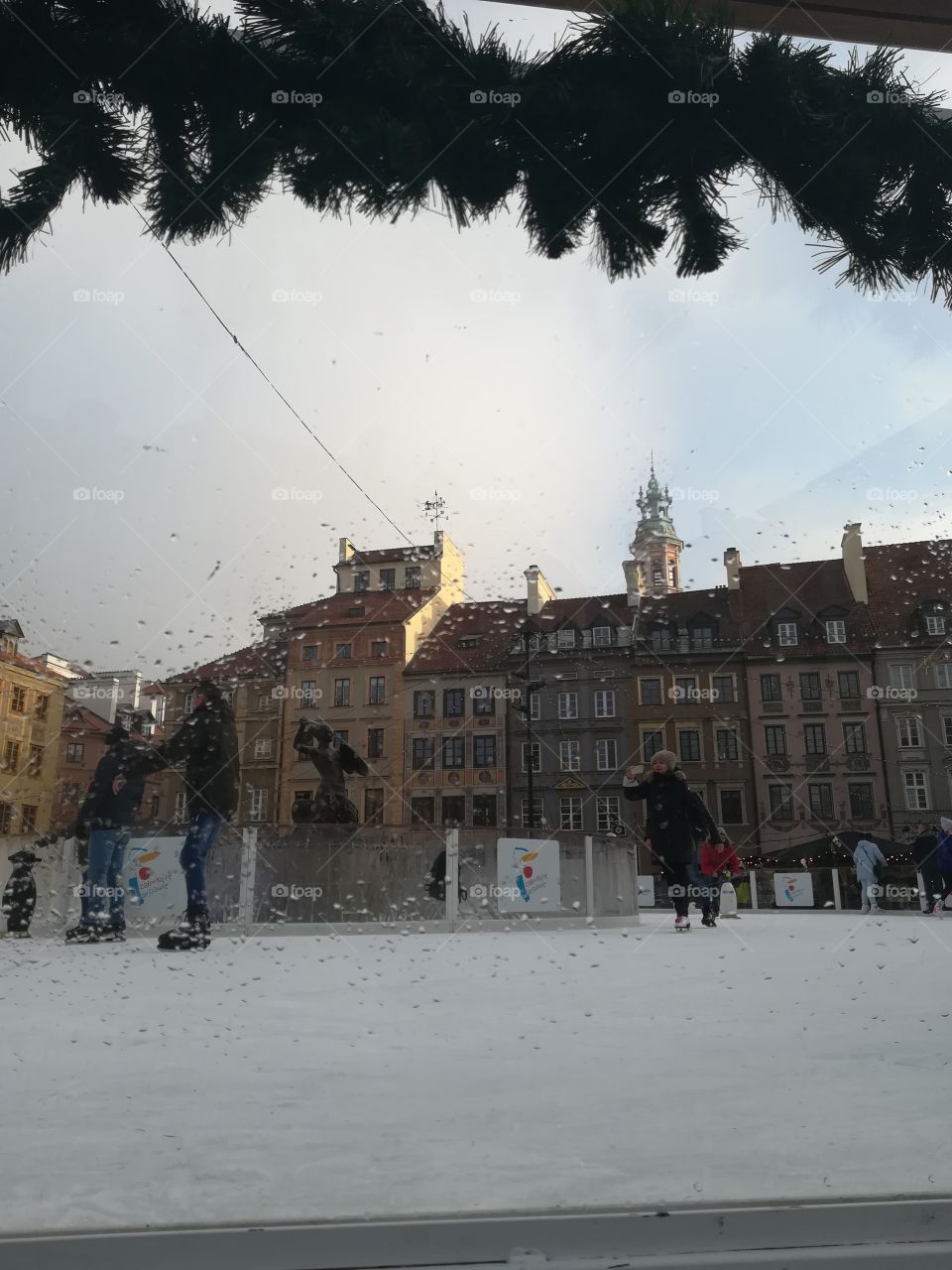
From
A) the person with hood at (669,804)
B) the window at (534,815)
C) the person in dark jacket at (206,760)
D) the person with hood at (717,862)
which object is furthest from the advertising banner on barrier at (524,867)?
the person in dark jacket at (206,760)

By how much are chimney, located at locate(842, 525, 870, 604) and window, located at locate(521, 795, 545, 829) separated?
48 centimetres

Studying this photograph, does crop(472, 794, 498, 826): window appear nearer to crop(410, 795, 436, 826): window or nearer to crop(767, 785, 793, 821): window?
crop(410, 795, 436, 826): window

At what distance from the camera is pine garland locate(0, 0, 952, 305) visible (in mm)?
1017

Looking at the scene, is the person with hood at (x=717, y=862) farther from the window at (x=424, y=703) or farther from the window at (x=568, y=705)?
the window at (x=424, y=703)

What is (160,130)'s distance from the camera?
1.07 metres

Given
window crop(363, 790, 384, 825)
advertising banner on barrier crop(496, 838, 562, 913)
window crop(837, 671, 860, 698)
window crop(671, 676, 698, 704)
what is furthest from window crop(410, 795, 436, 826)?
window crop(837, 671, 860, 698)

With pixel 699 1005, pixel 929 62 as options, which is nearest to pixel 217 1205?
pixel 699 1005

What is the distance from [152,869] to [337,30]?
112 centimetres

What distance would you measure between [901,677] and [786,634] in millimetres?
174

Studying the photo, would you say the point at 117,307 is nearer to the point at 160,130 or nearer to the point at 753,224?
the point at 160,130

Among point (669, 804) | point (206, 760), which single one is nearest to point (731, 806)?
point (669, 804)

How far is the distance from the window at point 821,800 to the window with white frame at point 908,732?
0.91 ft

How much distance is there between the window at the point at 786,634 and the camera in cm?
138

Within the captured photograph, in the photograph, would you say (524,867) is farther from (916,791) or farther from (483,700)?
(916,791)
